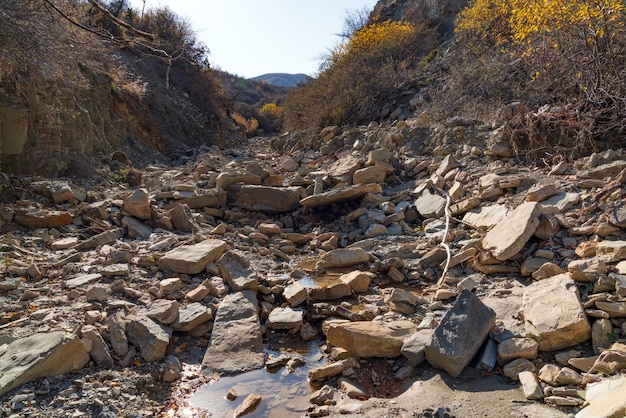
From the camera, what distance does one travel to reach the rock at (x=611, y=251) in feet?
12.8

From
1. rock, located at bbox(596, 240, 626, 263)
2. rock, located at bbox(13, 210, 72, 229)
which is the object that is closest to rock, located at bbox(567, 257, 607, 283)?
rock, located at bbox(596, 240, 626, 263)

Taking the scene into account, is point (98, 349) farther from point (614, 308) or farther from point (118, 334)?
point (614, 308)

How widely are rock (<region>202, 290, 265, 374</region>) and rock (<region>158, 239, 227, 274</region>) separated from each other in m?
0.69

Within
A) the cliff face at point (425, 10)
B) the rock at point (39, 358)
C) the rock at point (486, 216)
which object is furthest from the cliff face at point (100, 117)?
the cliff face at point (425, 10)

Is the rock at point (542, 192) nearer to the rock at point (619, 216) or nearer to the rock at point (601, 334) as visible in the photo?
the rock at point (619, 216)

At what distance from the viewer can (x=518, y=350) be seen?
3.35 m

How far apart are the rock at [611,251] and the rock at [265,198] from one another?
A: 193 inches

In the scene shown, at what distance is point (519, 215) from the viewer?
4.97 m

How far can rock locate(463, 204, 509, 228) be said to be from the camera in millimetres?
5582

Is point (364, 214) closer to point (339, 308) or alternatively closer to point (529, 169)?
point (529, 169)

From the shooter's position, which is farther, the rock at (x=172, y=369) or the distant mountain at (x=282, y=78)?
the distant mountain at (x=282, y=78)

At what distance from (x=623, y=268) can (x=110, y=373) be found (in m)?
4.11

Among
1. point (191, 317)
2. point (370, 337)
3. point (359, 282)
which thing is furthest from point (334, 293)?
Answer: point (191, 317)

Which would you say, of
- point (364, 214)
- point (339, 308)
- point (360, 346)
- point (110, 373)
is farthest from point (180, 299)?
point (364, 214)
